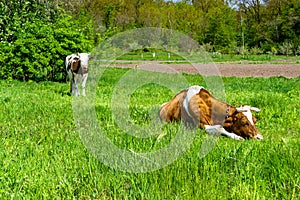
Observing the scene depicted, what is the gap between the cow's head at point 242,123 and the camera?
5.48 meters

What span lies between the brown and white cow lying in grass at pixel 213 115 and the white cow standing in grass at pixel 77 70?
5280 millimetres

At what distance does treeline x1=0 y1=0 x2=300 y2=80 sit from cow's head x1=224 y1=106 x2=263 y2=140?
10439 millimetres

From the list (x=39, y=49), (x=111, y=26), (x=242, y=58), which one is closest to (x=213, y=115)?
(x=39, y=49)

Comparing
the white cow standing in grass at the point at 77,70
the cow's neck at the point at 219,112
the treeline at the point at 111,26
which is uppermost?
the treeline at the point at 111,26

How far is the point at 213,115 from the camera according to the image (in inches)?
236

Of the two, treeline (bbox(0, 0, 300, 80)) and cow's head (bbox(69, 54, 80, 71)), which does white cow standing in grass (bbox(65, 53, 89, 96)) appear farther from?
treeline (bbox(0, 0, 300, 80))

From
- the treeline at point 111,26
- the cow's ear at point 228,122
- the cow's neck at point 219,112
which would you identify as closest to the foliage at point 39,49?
the treeline at point 111,26

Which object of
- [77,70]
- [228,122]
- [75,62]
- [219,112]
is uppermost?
→ [75,62]

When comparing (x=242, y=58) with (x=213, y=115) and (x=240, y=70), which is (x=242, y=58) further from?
(x=213, y=115)

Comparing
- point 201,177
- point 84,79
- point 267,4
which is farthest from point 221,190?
point 267,4

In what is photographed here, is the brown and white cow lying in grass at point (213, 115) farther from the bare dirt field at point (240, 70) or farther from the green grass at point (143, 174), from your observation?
the bare dirt field at point (240, 70)

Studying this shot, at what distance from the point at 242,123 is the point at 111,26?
133ft

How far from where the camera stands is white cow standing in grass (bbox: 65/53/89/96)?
36.4 feet

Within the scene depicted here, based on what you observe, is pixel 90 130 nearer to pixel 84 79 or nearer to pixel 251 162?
pixel 251 162
